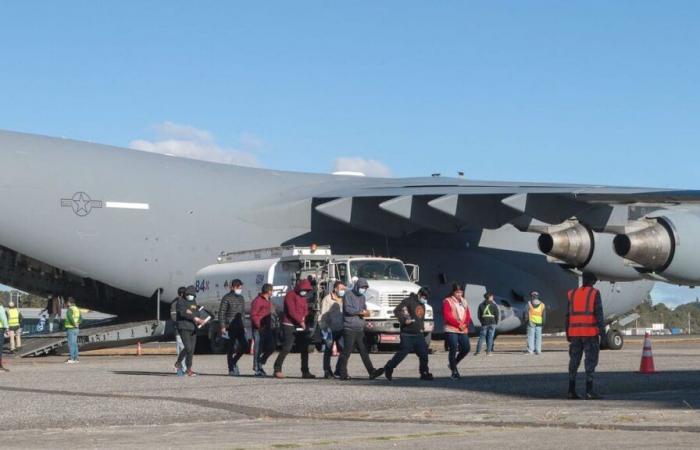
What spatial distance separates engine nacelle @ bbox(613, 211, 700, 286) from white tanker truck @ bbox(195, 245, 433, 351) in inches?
185

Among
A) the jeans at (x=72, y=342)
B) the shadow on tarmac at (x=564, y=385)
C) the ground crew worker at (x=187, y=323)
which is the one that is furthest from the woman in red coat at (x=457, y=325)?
the jeans at (x=72, y=342)

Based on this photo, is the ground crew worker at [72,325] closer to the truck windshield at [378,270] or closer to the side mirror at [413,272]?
the truck windshield at [378,270]

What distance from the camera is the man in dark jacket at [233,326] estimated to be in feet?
68.5

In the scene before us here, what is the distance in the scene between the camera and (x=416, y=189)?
103 feet

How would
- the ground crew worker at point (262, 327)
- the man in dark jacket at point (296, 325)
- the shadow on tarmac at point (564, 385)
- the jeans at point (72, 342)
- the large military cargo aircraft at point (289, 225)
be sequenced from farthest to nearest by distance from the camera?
the large military cargo aircraft at point (289, 225)
the jeans at point (72, 342)
the ground crew worker at point (262, 327)
the man in dark jacket at point (296, 325)
the shadow on tarmac at point (564, 385)

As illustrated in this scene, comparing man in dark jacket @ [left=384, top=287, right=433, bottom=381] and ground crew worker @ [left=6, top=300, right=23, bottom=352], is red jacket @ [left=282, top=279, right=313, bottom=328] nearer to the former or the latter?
man in dark jacket @ [left=384, top=287, right=433, bottom=381]

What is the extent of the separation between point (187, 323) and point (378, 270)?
892 centimetres

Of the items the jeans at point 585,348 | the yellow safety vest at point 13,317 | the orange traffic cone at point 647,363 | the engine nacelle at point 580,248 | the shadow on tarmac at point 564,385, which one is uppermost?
the engine nacelle at point 580,248

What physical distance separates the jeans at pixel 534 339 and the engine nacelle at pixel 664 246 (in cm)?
317

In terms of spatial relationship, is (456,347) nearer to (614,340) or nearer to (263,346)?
(263,346)

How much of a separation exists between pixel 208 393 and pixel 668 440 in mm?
7410

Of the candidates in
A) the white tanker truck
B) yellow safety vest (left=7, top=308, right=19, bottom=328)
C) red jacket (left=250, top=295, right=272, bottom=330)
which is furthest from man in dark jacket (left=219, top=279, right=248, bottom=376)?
yellow safety vest (left=7, top=308, right=19, bottom=328)

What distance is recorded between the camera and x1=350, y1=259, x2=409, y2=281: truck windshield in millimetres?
28156

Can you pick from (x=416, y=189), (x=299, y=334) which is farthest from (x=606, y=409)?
(x=416, y=189)
